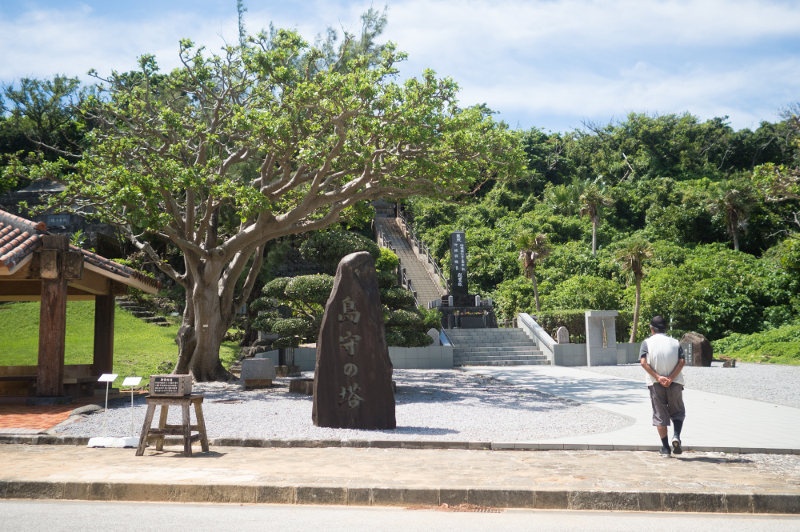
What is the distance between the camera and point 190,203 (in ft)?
51.0

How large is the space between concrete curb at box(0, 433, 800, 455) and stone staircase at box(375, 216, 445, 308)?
2311 cm

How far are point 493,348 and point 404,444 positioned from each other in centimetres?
1682

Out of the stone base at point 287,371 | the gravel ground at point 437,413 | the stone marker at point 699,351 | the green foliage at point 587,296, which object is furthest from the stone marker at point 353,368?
the green foliage at point 587,296

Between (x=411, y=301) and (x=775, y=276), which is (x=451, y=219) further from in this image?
(x=411, y=301)

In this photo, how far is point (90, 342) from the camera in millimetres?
21969

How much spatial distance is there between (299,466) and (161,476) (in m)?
1.38

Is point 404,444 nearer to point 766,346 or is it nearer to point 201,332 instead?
point 201,332

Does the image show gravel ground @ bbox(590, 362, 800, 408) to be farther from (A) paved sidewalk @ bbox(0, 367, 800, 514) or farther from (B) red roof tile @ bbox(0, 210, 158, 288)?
(B) red roof tile @ bbox(0, 210, 158, 288)

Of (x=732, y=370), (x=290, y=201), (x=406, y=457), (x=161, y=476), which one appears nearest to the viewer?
(x=161, y=476)

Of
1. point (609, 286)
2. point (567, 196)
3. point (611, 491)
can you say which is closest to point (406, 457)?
point (611, 491)

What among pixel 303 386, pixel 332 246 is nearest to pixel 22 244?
pixel 303 386

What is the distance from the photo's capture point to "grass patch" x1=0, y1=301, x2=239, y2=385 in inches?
740

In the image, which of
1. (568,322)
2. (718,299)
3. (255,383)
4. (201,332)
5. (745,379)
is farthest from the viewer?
(718,299)

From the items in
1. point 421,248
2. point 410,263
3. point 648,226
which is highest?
point 648,226
